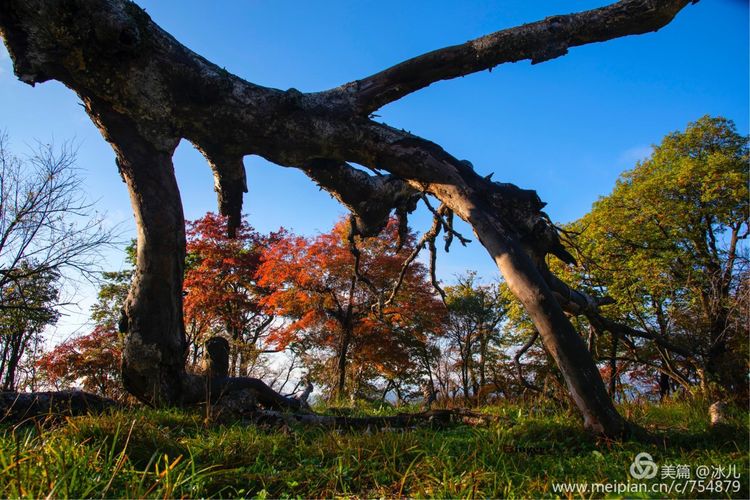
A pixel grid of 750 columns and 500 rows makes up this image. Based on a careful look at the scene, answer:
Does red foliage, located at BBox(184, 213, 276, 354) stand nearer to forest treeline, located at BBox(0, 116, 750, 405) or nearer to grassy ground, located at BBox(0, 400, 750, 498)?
forest treeline, located at BBox(0, 116, 750, 405)

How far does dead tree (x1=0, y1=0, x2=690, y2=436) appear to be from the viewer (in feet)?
A: 14.7

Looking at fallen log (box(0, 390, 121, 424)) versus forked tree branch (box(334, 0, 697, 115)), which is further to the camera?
forked tree branch (box(334, 0, 697, 115))

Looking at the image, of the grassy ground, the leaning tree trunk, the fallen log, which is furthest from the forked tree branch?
the fallen log

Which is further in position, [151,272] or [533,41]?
[533,41]

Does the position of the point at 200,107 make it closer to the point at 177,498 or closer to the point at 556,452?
the point at 177,498

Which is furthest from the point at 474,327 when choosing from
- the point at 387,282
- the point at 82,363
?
the point at 82,363

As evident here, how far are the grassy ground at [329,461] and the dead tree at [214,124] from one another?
3.84ft

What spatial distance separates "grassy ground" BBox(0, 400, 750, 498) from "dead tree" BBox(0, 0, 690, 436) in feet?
3.84

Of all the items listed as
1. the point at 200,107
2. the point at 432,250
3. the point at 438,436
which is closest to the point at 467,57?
the point at 432,250

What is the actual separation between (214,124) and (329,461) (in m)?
4.36

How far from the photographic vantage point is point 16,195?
510 inches

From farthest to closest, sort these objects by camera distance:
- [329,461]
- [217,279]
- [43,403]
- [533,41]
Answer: [217,279] → [533,41] → [43,403] → [329,461]

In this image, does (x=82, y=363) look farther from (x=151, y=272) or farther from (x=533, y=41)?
(x=533, y=41)

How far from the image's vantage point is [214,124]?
17.6ft
